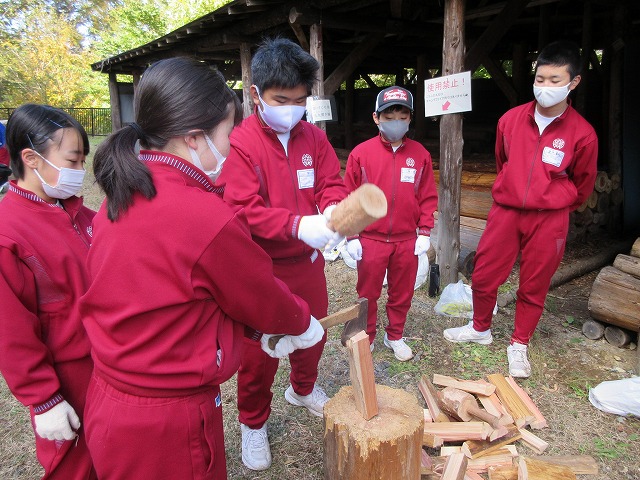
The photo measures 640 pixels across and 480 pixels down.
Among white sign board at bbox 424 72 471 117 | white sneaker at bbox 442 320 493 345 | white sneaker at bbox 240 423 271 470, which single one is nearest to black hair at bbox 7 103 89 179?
white sneaker at bbox 240 423 271 470

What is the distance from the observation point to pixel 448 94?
173 inches

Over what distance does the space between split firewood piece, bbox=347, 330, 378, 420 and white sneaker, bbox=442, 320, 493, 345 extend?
2.12m

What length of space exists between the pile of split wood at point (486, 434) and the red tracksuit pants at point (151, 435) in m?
1.29

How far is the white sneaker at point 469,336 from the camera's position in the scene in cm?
389

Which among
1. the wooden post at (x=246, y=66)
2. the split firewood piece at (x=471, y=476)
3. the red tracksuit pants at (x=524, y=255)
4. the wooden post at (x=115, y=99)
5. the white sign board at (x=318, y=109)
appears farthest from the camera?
the wooden post at (x=115, y=99)

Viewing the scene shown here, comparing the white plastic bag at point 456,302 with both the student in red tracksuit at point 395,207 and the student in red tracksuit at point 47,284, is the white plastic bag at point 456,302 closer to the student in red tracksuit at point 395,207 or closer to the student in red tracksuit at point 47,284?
the student in red tracksuit at point 395,207

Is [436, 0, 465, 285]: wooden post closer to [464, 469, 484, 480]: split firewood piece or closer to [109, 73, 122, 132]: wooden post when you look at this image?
[464, 469, 484, 480]: split firewood piece

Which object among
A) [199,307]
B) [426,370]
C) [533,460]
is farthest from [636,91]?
[199,307]

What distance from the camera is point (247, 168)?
89.0 inches

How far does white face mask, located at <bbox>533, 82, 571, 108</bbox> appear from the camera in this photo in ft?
10.2

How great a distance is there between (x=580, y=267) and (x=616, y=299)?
1.73 m

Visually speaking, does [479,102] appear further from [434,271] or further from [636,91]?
[434,271]

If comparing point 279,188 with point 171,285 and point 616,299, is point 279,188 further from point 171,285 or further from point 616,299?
point 616,299

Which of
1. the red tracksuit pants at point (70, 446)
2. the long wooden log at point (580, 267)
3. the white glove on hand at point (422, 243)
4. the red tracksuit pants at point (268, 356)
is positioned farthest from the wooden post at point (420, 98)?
the red tracksuit pants at point (70, 446)
